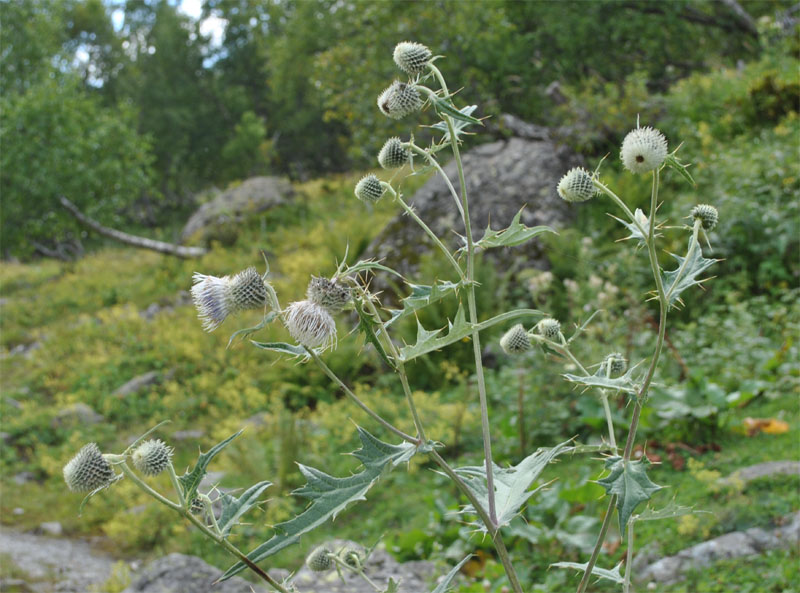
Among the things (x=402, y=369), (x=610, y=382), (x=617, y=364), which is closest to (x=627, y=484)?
(x=610, y=382)

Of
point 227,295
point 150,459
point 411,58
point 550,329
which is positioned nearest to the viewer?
point 227,295

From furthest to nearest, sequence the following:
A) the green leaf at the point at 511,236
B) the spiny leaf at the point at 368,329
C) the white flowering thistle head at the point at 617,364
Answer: the white flowering thistle head at the point at 617,364 → the green leaf at the point at 511,236 → the spiny leaf at the point at 368,329

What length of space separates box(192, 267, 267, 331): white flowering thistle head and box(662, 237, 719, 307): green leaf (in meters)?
0.81

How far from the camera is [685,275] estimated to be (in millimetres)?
1520

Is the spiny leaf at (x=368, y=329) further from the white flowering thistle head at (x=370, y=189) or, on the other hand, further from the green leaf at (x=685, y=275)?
the green leaf at (x=685, y=275)

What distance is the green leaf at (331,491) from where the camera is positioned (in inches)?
46.2

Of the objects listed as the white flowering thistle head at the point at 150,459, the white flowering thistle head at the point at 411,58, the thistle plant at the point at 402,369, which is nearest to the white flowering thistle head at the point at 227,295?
the thistle plant at the point at 402,369

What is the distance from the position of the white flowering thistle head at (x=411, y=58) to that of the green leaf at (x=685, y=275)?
704mm

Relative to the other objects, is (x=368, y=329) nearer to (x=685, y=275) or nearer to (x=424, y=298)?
(x=424, y=298)

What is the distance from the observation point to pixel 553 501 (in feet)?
12.0

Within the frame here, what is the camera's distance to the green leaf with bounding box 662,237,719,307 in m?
1.45

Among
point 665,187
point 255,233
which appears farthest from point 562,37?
point 255,233

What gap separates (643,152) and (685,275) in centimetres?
32

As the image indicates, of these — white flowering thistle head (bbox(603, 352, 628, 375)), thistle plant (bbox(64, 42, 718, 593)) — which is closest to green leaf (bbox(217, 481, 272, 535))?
thistle plant (bbox(64, 42, 718, 593))
